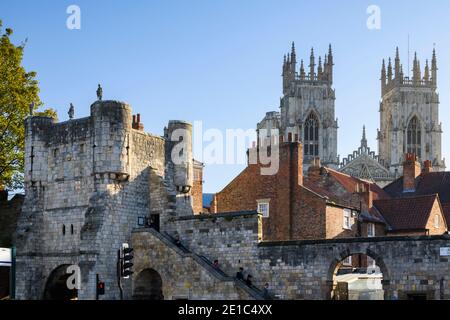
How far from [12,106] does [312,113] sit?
8862 centimetres

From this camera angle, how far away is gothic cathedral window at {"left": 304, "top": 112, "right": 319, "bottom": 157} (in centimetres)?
13335

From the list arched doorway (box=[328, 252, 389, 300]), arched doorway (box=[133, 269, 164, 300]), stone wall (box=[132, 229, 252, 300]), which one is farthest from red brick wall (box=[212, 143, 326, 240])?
stone wall (box=[132, 229, 252, 300])

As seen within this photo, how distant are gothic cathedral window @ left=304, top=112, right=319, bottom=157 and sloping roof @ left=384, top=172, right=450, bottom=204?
6257cm

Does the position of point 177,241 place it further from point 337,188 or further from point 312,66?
point 312,66

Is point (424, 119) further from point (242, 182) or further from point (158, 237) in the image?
point (158, 237)

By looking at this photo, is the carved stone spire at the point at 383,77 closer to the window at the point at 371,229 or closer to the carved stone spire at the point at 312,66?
the carved stone spire at the point at 312,66

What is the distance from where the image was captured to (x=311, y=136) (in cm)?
13412

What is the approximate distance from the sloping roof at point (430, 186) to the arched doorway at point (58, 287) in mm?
34373

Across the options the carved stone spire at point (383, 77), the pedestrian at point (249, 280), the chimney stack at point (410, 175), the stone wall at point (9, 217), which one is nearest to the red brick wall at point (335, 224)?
the pedestrian at point (249, 280)

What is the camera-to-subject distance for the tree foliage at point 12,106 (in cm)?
4969

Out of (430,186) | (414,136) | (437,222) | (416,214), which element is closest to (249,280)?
(416,214)

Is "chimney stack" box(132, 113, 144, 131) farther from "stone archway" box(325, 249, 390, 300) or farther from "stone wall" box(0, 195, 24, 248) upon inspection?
"stone archway" box(325, 249, 390, 300)
